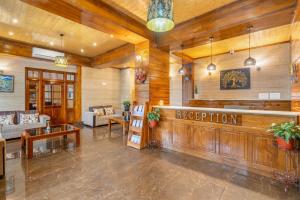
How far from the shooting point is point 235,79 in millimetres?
5906

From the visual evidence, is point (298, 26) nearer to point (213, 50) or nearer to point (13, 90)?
point (213, 50)

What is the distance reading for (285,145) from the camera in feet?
7.63

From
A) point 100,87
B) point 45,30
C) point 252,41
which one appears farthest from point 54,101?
point 252,41

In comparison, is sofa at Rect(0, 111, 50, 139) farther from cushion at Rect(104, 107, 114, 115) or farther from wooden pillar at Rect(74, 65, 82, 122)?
cushion at Rect(104, 107, 114, 115)

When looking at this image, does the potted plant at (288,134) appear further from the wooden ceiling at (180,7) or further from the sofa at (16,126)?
the sofa at (16,126)

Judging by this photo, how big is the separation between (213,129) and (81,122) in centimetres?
661

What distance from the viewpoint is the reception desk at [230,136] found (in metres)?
2.73

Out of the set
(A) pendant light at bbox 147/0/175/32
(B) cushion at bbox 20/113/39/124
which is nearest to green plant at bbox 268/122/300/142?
(A) pendant light at bbox 147/0/175/32

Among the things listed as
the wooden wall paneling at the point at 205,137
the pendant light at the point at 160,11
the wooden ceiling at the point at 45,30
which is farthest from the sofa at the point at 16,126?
the pendant light at the point at 160,11

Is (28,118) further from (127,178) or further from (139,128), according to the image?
(127,178)

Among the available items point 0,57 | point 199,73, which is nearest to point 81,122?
point 0,57

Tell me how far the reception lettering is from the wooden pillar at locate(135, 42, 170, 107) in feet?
3.18

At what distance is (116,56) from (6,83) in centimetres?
412

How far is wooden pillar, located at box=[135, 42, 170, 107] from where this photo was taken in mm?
4504
